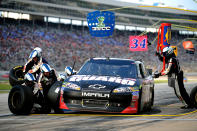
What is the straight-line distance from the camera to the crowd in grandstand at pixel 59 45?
36281mm

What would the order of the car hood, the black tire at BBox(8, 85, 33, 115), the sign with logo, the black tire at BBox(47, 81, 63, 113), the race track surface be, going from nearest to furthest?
the race track surface < the black tire at BBox(8, 85, 33, 115) < the car hood < the black tire at BBox(47, 81, 63, 113) < the sign with logo

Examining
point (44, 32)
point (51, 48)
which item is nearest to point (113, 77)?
point (51, 48)

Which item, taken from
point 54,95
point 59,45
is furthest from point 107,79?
point 59,45

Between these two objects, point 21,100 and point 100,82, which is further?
point 100,82

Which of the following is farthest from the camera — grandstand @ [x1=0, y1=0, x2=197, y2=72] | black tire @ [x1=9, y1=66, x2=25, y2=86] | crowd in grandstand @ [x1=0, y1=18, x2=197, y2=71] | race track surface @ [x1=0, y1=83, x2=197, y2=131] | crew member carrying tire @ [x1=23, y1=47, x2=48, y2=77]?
grandstand @ [x1=0, y1=0, x2=197, y2=72]

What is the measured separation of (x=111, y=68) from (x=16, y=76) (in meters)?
2.69

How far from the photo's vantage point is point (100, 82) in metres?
7.63

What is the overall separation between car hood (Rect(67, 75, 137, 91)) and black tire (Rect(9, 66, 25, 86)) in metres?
1.89

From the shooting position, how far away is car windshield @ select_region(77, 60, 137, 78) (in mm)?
8413

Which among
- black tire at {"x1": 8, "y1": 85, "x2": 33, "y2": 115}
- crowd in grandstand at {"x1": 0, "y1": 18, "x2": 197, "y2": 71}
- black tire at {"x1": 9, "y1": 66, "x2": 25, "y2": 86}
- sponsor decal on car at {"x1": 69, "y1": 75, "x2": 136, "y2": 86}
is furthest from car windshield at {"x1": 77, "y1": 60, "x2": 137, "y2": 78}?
crowd in grandstand at {"x1": 0, "y1": 18, "x2": 197, "y2": 71}

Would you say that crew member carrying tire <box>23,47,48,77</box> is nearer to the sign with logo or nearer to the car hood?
the car hood

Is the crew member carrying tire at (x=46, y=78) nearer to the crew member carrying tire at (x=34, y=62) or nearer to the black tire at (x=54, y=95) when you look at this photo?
the black tire at (x=54, y=95)

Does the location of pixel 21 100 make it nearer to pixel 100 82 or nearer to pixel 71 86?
pixel 71 86

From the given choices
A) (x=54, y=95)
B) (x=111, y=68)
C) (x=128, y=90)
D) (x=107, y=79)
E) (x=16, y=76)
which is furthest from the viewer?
(x=16, y=76)
